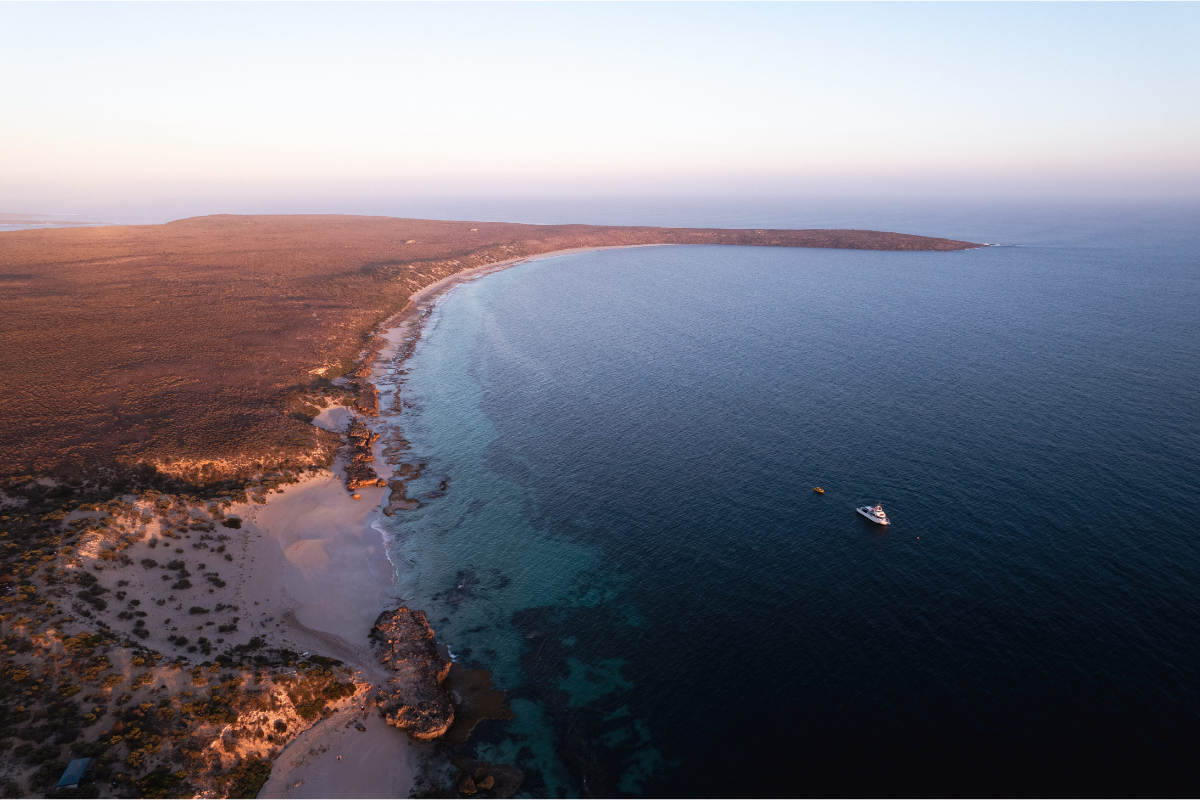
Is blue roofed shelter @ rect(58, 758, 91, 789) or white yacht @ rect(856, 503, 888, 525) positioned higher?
white yacht @ rect(856, 503, 888, 525)

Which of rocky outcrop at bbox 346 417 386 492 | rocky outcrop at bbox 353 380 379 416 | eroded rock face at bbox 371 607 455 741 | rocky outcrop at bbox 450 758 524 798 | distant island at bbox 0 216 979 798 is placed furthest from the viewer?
rocky outcrop at bbox 353 380 379 416

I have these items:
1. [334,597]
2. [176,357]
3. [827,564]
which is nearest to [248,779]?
[334,597]

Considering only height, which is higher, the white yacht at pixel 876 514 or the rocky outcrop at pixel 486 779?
the white yacht at pixel 876 514

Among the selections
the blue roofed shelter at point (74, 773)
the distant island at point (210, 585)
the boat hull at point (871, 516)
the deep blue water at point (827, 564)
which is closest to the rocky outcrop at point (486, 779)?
the distant island at point (210, 585)

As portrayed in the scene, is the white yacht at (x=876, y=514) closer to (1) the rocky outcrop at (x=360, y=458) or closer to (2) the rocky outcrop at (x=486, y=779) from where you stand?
(2) the rocky outcrop at (x=486, y=779)

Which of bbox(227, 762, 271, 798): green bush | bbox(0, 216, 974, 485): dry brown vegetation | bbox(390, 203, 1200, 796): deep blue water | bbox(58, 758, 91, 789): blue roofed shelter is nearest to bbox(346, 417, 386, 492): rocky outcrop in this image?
bbox(0, 216, 974, 485): dry brown vegetation

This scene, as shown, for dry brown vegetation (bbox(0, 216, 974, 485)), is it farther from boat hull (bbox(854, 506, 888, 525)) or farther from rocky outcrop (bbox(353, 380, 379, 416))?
boat hull (bbox(854, 506, 888, 525))

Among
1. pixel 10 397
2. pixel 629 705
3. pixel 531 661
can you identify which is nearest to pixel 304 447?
pixel 10 397
